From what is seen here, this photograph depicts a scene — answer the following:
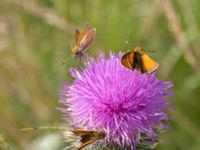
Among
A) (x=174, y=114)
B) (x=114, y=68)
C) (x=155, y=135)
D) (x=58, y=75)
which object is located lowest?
(x=155, y=135)

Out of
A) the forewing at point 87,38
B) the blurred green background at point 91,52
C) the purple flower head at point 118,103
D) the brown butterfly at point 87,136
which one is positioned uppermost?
the blurred green background at point 91,52

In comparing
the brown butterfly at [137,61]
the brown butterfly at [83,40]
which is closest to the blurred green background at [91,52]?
the brown butterfly at [83,40]

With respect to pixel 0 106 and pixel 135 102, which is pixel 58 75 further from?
pixel 135 102

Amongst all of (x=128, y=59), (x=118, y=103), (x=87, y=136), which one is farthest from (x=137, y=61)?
(x=87, y=136)

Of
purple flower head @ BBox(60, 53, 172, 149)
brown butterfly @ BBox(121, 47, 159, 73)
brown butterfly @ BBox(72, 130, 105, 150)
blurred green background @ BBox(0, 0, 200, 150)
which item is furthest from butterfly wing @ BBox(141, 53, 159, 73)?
blurred green background @ BBox(0, 0, 200, 150)

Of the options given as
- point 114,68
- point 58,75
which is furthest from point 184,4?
point 114,68

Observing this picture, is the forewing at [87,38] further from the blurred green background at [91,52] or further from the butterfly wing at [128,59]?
the blurred green background at [91,52]

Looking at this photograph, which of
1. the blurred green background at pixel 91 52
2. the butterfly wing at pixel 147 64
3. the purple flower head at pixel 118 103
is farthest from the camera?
the blurred green background at pixel 91 52
